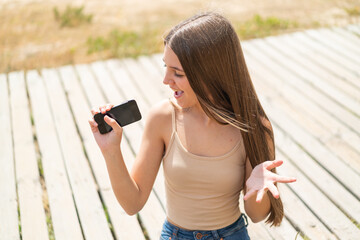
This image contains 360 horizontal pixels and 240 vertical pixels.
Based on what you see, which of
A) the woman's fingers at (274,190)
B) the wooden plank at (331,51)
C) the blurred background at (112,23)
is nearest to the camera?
the woman's fingers at (274,190)

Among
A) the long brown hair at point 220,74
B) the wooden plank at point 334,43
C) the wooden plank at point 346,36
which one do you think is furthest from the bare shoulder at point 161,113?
the wooden plank at point 346,36

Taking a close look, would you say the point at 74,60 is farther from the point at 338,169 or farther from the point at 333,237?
the point at 333,237

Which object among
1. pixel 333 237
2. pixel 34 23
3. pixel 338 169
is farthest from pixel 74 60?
pixel 333 237

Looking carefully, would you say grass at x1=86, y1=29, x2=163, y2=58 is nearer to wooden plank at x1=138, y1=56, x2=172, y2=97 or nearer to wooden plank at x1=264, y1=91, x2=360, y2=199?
wooden plank at x1=138, y1=56, x2=172, y2=97

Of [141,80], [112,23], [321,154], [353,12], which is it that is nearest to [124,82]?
[141,80]

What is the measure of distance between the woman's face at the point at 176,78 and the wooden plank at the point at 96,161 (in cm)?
120

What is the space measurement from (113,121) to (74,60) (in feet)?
11.3

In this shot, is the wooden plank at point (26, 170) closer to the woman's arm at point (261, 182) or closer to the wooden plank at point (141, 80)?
the wooden plank at point (141, 80)

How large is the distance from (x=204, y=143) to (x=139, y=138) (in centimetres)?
173

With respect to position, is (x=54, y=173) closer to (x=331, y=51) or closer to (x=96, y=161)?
(x=96, y=161)

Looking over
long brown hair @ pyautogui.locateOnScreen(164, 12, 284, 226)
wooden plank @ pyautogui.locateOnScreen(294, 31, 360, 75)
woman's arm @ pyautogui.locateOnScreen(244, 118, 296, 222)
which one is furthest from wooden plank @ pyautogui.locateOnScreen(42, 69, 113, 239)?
wooden plank @ pyautogui.locateOnScreen(294, 31, 360, 75)

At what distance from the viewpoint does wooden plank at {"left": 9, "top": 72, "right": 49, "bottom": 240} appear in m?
2.86

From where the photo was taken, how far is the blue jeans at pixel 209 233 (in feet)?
6.95

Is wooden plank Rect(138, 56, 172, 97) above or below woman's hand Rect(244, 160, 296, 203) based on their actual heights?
below
